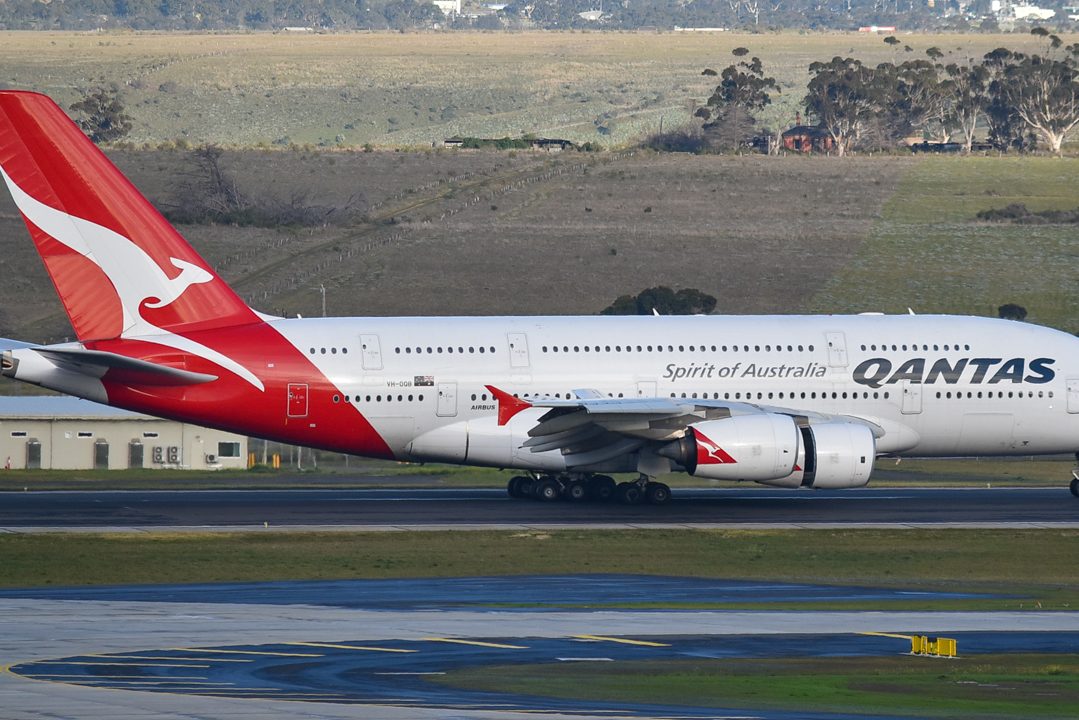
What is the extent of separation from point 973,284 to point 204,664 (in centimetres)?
8769

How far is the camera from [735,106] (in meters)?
172

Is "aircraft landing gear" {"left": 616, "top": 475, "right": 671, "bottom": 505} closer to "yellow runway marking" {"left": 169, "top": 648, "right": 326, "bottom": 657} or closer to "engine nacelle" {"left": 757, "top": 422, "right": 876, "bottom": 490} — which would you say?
"engine nacelle" {"left": 757, "top": 422, "right": 876, "bottom": 490}

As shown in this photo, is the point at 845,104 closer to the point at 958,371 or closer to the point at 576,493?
the point at 958,371

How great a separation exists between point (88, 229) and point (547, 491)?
521 inches

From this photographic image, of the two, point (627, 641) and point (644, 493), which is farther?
point (644, 493)

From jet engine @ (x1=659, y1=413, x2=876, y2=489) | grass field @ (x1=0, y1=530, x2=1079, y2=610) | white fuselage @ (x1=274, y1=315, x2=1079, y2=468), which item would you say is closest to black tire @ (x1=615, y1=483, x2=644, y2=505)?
white fuselage @ (x1=274, y1=315, x2=1079, y2=468)

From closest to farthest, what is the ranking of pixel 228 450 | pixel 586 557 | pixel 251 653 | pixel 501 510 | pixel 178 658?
pixel 178 658, pixel 251 653, pixel 586 557, pixel 501 510, pixel 228 450

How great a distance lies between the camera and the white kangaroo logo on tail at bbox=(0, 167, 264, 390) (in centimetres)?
4303

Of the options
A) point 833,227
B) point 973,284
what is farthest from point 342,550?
point 833,227

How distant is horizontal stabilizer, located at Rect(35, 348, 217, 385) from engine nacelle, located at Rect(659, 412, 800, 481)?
11.8m

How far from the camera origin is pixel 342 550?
36.4m

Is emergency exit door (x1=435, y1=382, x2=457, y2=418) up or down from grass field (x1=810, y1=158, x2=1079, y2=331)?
down

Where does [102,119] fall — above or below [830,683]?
above

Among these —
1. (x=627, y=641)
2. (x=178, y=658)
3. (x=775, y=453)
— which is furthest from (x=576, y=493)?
(x=178, y=658)
